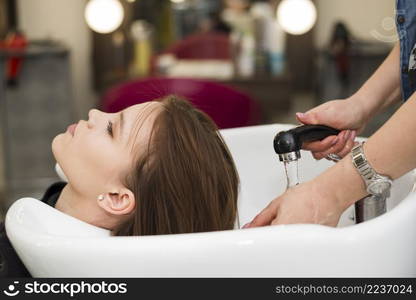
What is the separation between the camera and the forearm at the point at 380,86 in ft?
4.15

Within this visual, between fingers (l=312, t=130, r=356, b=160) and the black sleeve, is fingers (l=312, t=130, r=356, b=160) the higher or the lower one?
the higher one

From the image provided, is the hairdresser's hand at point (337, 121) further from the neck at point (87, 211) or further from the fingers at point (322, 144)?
the neck at point (87, 211)

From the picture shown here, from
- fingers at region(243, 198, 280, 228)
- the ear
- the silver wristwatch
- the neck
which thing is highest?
the silver wristwatch

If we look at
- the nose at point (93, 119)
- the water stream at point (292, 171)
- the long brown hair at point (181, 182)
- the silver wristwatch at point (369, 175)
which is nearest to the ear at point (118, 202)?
the long brown hair at point (181, 182)

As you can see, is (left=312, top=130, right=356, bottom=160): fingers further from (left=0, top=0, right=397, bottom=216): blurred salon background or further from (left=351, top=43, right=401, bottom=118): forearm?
(left=0, top=0, right=397, bottom=216): blurred salon background

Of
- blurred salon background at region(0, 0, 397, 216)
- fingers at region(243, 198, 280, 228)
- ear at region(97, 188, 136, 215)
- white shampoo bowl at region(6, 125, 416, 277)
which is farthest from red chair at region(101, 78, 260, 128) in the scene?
white shampoo bowl at region(6, 125, 416, 277)

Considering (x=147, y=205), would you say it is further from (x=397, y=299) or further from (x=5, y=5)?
(x=5, y=5)

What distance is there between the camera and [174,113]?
1.18 m

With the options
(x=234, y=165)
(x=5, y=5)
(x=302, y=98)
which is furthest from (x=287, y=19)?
Result: (x=234, y=165)

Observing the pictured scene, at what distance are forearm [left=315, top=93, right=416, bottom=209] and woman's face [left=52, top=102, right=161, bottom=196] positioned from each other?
1.07ft

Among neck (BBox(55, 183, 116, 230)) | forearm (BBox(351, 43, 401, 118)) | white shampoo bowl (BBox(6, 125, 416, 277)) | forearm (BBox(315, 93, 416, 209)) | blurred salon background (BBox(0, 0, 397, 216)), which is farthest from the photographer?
blurred salon background (BBox(0, 0, 397, 216))

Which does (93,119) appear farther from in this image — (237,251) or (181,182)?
(237,251)

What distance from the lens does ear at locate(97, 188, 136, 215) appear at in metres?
1.10

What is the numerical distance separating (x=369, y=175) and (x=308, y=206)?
92 millimetres
